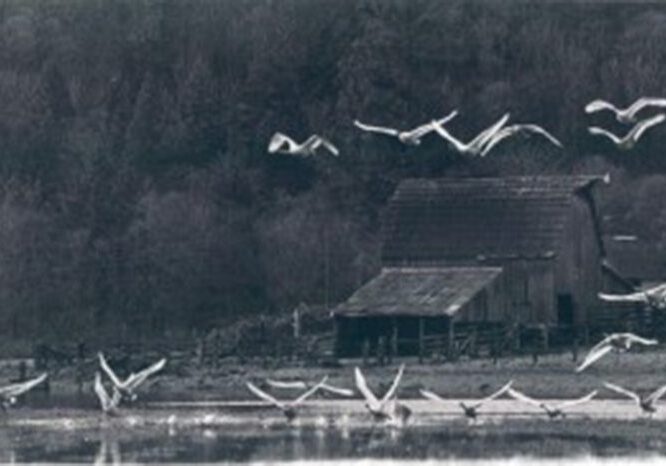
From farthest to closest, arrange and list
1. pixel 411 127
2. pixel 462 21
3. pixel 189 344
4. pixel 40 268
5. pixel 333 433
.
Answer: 1. pixel 462 21
2. pixel 411 127
3. pixel 40 268
4. pixel 189 344
5. pixel 333 433

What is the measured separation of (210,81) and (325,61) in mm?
3887

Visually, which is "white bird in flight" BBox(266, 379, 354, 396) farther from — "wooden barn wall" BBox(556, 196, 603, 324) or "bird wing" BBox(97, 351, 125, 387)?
"wooden barn wall" BBox(556, 196, 603, 324)

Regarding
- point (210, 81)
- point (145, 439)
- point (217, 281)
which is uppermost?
point (210, 81)

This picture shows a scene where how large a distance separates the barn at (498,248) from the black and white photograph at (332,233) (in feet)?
0.26

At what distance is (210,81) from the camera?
121 m

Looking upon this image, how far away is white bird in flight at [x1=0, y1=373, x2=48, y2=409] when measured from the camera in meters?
76.2

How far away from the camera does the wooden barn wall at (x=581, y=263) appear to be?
94.8 metres

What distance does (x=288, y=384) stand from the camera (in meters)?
80.9

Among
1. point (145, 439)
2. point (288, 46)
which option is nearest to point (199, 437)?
point (145, 439)

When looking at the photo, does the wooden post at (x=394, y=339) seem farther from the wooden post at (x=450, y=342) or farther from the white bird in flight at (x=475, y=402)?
the white bird in flight at (x=475, y=402)

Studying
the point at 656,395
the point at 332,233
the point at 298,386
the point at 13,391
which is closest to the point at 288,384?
the point at 298,386

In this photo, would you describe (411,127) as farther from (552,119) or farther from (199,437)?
(199,437)

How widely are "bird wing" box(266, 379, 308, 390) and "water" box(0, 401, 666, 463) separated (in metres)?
0.79

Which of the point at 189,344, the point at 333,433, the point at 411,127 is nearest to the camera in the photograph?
the point at 333,433
